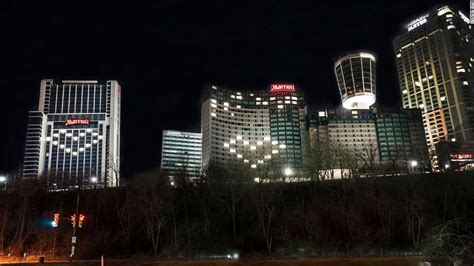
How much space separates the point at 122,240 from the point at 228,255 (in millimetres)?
17537

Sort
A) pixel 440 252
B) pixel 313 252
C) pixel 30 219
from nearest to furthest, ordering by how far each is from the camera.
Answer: pixel 440 252 < pixel 313 252 < pixel 30 219

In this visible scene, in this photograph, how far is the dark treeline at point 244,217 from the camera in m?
56.5

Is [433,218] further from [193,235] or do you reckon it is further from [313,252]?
[193,235]

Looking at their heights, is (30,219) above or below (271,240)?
above

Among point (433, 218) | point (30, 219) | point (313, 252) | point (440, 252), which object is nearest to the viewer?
point (440, 252)

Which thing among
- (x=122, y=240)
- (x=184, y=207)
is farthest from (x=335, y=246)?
(x=122, y=240)

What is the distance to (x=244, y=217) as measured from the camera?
6656cm

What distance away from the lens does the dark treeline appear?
56.5 metres

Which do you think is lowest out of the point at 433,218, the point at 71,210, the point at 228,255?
the point at 228,255

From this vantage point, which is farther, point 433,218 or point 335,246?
point 433,218

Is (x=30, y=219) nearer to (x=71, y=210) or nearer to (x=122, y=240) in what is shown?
(x=71, y=210)

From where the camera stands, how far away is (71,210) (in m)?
77.0

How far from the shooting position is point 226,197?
69.9 m

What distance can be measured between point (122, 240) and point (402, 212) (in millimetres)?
43471
